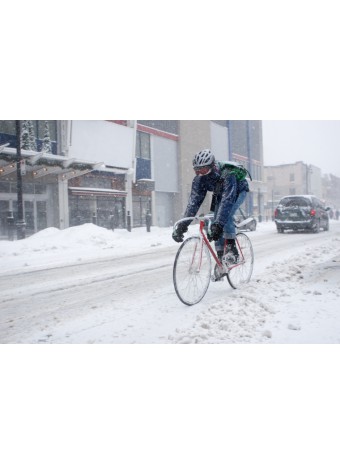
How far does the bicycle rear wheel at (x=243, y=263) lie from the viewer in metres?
3.60

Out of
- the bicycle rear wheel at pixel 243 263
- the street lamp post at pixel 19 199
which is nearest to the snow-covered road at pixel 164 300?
the bicycle rear wheel at pixel 243 263

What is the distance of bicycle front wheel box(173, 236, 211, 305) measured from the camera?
3021 mm

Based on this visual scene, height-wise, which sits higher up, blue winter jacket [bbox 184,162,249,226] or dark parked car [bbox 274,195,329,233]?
blue winter jacket [bbox 184,162,249,226]

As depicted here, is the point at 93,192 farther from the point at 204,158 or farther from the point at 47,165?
the point at 204,158

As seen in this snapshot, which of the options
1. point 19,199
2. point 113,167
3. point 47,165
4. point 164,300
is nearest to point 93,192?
point 113,167

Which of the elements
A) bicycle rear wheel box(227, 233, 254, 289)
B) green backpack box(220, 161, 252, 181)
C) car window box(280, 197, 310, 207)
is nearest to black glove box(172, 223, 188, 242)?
green backpack box(220, 161, 252, 181)

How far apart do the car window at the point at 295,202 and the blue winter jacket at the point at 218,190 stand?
75 cm

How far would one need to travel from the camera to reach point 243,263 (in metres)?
3.68

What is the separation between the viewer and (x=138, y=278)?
158 inches

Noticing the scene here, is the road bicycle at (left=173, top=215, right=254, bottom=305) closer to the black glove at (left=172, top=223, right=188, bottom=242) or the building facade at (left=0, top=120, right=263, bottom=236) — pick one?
the black glove at (left=172, top=223, right=188, bottom=242)

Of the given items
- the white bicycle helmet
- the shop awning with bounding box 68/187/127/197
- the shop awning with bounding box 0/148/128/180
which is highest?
the shop awning with bounding box 0/148/128/180

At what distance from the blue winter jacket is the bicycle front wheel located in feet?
0.98
